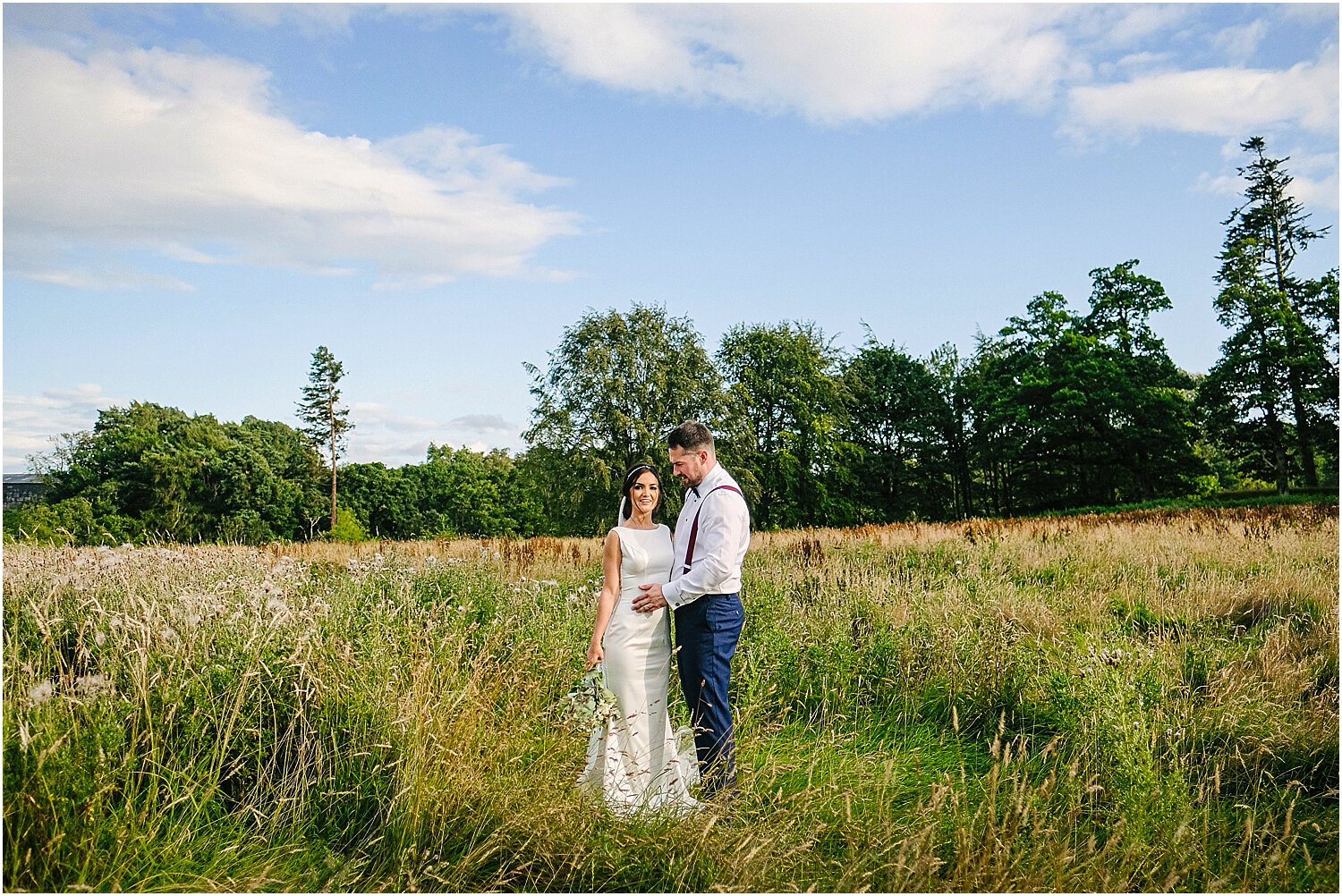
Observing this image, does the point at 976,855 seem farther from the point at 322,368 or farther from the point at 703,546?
the point at 322,368

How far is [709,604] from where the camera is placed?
14.8ft

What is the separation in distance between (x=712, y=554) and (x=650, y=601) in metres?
0.40

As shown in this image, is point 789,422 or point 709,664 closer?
point 709,664

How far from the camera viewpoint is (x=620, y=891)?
11.1 feet

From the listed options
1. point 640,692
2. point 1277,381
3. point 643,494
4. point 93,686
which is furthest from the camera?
point 1277,381

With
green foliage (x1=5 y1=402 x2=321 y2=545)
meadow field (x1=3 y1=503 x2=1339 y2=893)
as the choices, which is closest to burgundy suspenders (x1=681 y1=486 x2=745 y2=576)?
meadow field (x1=3 y1=503 x2=1339 y2=893)

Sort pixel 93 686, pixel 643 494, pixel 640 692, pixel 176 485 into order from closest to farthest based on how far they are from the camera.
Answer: pixel 93 686
pixel 640 692
pixel 643 494
pixel 176 485

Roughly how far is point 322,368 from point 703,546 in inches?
2156

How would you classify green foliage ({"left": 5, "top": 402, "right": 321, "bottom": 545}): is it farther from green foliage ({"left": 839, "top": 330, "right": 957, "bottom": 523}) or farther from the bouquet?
the bouquet

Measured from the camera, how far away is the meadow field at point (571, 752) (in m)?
3.29

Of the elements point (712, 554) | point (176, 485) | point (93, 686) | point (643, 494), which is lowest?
point (93, 686)

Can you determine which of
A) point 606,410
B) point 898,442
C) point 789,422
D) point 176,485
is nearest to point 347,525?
point 176,485

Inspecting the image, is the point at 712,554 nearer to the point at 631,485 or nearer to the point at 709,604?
the point at 709,604

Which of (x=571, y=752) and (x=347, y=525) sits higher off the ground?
(x=347, y=525)
